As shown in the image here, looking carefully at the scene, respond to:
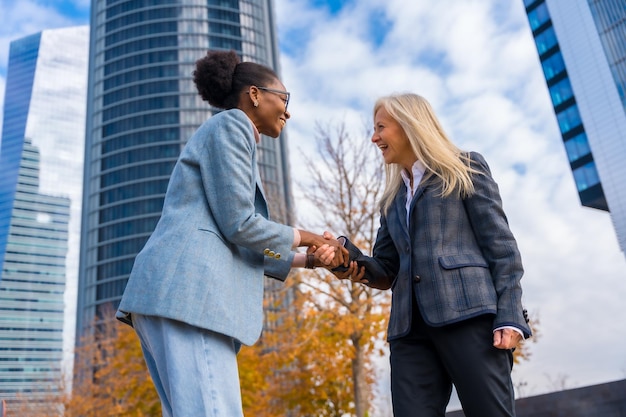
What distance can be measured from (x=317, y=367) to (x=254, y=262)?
1280cm

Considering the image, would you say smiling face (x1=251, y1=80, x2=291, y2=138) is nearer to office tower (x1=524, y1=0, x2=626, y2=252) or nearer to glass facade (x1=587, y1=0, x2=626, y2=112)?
office tower (x1=524, y1=0, x2=626, y2=252)

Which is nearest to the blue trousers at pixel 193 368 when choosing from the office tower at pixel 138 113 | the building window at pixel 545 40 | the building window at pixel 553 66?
the building window at pixel 553 66

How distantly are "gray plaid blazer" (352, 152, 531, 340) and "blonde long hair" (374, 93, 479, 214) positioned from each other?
0.05 m

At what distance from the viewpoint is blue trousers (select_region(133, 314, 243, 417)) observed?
2.18 meters

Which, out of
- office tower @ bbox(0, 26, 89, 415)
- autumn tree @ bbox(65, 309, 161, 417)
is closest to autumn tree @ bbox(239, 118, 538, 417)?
autumn tree @ bbox(65, 309, 161, 417)

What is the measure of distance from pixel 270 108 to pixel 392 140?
611 mm

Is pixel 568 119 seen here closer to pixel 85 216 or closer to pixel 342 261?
pixel 342 261

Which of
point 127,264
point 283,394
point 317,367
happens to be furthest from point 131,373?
point 127,264

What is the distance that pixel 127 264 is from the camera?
75.2 meters

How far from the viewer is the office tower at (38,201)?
9038 centimetres

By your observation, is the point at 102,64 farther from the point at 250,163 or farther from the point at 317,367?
the point at 250,163

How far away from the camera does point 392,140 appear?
2.90 m

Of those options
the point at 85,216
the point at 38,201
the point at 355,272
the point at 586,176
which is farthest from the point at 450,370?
the point at 38,201

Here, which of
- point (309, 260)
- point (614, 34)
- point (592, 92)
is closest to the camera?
point (309, 260)
